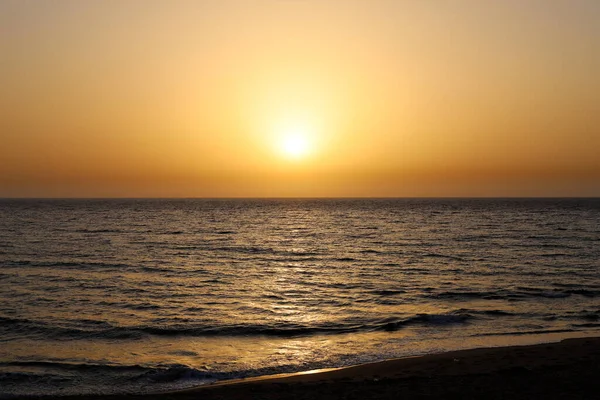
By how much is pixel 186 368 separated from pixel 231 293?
12987 millimetres

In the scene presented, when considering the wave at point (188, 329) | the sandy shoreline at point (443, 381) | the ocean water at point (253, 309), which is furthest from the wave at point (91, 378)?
the wave at point (188, 329)

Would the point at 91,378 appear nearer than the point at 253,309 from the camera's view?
Yes

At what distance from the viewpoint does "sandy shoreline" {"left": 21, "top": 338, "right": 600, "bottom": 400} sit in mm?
13141

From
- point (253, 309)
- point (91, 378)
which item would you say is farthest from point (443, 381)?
point (253, 309)

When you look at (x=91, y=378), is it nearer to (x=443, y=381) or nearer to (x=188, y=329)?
(x=188, y=329)

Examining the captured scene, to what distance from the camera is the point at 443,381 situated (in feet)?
46.3

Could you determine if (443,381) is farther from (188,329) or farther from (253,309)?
(253,309)

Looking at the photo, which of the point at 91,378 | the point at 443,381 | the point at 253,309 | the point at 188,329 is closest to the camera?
the point at 443,381

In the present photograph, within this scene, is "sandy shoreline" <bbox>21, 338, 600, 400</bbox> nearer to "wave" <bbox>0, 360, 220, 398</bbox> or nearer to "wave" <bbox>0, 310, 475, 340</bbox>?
"wave" <bbox>0, 360, 220, 398</bbox>

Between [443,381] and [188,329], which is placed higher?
[443,381]

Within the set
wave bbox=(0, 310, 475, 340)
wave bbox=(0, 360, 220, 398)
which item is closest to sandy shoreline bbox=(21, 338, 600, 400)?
wave bbox=(0, 360, 220, 398)

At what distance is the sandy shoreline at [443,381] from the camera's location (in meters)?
13.1

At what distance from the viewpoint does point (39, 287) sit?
30219 millimetres

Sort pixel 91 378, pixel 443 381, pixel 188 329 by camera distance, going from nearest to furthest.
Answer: pixel 443 381 < pixel 91 378 < pixel 188 329
